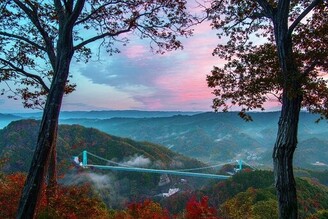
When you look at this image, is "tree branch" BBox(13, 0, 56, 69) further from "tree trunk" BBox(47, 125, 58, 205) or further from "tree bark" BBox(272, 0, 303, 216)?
"tree bark" BBox(272, 0, 303, 216)

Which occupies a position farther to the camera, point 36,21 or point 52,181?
point 52,181

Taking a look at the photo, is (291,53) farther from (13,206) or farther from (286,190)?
(13,206)

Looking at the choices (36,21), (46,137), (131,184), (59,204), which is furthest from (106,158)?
(46,137)

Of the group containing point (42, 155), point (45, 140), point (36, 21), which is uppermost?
point (36, 21)

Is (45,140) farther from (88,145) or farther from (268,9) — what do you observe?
(88,145)

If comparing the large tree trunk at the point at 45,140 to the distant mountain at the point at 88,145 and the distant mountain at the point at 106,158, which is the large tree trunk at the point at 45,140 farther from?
the distant mountain at the point at 88,145

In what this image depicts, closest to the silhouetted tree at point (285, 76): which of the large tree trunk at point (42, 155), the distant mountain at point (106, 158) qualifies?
the large tree trunk at point (42, 155)

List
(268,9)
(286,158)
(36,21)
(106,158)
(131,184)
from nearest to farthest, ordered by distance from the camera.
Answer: (286,158) < (268,9) < (36,21) < (131,184) < (106,158)

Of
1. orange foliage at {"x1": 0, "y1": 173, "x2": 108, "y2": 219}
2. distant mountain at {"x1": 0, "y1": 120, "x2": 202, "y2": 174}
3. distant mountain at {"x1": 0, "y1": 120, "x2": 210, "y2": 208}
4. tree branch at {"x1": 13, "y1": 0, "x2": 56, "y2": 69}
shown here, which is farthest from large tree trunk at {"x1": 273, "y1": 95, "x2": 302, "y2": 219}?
distant mountain at {"x1": 0, "y1": 120, "x2": 202, "y2": 174}

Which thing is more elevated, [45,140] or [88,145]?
[45,140]
